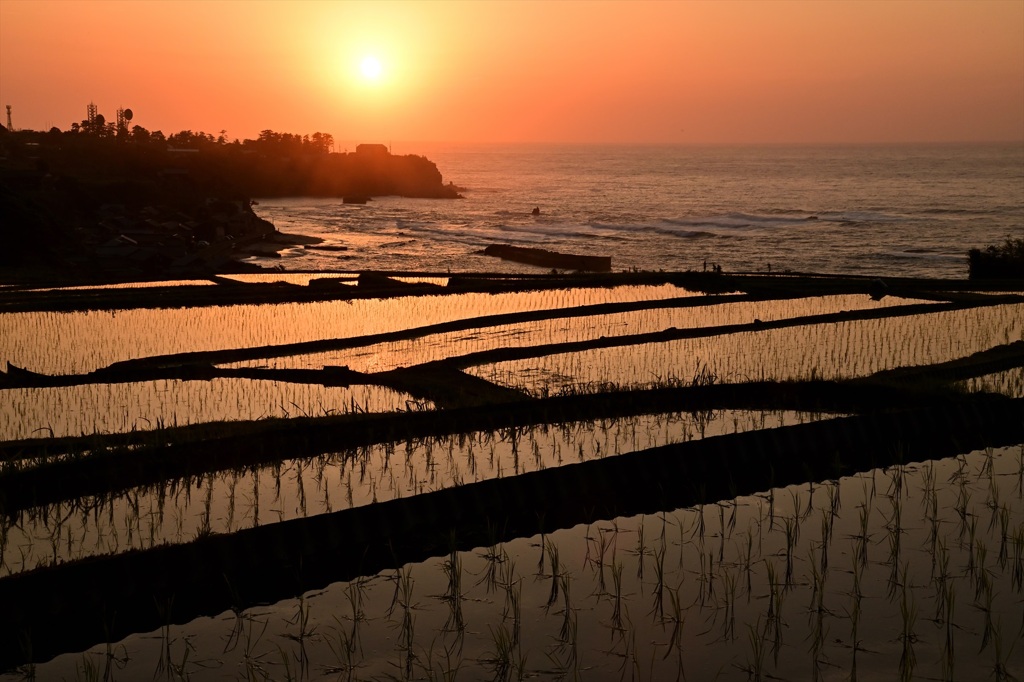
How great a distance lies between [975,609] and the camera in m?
4.53

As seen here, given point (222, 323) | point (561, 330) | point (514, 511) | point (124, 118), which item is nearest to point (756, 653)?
point (514, 511)

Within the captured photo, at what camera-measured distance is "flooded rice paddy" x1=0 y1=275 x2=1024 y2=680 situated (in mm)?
4273

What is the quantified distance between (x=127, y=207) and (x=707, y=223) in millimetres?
30360

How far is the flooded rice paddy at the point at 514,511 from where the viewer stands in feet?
14.0

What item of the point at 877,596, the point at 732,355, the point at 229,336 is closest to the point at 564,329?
the point at 732,355

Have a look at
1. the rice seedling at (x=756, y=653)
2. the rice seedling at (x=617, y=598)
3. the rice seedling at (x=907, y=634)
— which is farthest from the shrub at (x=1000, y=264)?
the rice seedling at (x=756, y=653)

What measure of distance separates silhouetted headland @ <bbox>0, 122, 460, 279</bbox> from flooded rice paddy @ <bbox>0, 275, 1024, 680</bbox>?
11.8 meters

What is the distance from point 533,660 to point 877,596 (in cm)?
181

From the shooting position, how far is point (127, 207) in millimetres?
32219

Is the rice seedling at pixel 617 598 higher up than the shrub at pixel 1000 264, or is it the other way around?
the shrub at pixel 1000 264

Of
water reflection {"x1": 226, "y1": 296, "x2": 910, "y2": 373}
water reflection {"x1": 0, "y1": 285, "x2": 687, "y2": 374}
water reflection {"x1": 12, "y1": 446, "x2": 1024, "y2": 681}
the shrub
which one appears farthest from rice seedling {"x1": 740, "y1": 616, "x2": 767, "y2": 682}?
the shrub

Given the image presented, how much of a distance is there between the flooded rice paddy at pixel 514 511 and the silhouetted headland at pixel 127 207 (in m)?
11.8

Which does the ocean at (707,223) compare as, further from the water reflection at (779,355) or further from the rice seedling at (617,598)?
the rice seedling at (617,598)

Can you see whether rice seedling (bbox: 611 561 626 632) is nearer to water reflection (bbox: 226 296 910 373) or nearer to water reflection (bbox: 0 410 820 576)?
water reflection (bbox: 0 410 820 576)
